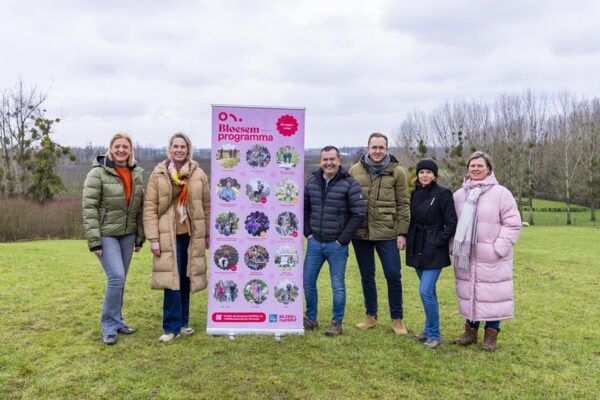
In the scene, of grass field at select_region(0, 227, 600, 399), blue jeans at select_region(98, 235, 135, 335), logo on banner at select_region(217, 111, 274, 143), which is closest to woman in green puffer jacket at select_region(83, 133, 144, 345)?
blue jeans at select_region(98, 235, 135, 335)

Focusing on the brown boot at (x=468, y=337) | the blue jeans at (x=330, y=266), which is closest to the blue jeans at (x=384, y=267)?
the blue jeans at (x=330, y=266)

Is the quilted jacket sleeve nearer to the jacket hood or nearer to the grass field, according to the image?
the grass field

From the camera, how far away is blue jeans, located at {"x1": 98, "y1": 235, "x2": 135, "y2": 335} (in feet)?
15.7

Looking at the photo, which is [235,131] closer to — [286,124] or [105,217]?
[286,124]

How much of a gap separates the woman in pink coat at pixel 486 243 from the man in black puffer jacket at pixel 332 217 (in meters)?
1.10

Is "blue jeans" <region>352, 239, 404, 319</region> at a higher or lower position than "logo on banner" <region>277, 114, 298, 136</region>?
lower

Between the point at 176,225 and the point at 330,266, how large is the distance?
178 centimetres

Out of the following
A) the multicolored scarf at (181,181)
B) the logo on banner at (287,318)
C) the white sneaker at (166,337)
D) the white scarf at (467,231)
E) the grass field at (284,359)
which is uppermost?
the multicolored scarf at (181,181)

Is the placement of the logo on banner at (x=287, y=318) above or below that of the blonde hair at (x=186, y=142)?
below

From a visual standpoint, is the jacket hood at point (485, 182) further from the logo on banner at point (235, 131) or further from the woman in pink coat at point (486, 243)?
the logo on banner at point (235, 131)

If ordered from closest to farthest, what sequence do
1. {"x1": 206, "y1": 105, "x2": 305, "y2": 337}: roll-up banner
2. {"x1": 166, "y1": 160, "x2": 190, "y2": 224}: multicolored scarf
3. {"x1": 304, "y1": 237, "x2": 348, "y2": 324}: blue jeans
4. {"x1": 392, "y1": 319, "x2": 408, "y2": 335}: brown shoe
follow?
{"x1": 166, "y1": 160, "x2": 190, "y2": 224}: multicolored scarf → {"x1": 206, "y1": 105, "x2": 305, "y2": 337}: roll-up banner → {"x1": 304, "y1": 237, "x2": 348, "y2": 324}: blue jeans → {"x1": 392, "y1": 319, "x2": 408, "y2": 335}: brown shoe

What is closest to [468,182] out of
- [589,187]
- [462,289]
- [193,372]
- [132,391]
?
[462,289]

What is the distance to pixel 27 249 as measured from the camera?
1189 cm

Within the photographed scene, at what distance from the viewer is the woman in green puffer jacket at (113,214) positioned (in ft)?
15.3
